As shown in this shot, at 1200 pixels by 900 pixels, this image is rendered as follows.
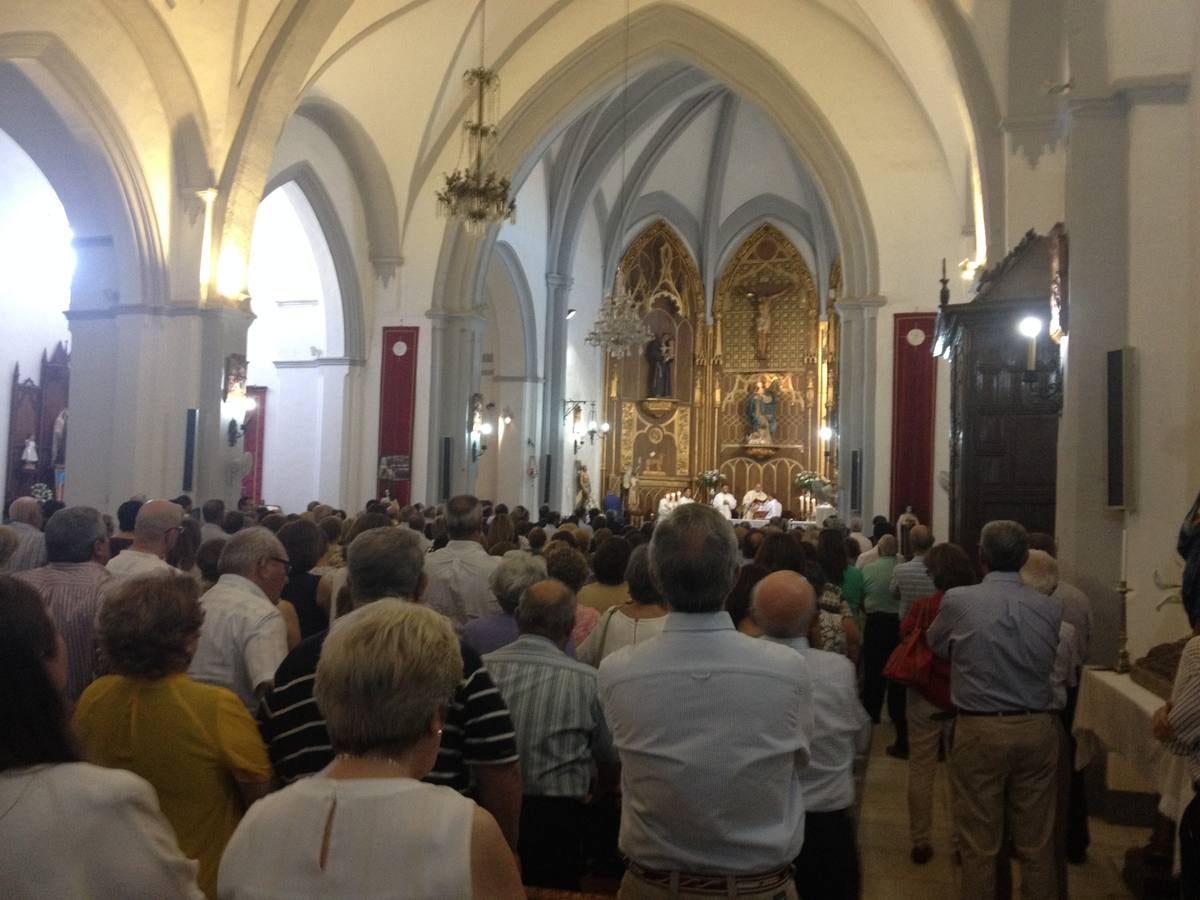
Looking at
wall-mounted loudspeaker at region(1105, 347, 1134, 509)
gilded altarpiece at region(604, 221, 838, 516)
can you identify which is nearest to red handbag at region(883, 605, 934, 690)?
wall-mounted loudspeaker at region(1105, 347, 1134, 509)

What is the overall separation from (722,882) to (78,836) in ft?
4.35

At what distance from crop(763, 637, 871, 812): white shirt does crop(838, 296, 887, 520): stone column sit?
13.3 m

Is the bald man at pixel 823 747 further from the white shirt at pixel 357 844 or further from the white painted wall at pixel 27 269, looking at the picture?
the white painted wall at pixel 27 269

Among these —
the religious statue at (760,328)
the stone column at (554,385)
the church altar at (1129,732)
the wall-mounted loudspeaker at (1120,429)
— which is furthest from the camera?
the religious statue at (760,328)

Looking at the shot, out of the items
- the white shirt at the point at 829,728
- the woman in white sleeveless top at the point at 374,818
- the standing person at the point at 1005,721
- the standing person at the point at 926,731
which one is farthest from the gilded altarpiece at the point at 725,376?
the woman in white sleeveless top at the point at 374,818

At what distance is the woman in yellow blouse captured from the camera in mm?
2564

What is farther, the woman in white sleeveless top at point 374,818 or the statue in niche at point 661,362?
the statue in niche at point 661,362

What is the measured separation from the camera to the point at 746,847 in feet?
8.01

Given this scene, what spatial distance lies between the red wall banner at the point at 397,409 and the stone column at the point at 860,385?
264 inches

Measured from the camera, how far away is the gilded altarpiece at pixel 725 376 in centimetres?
2761

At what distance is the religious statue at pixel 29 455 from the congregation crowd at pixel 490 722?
13835mm

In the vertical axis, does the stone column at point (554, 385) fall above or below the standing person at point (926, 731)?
above

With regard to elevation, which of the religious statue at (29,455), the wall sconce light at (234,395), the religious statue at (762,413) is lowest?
the religious statue at (29,455)

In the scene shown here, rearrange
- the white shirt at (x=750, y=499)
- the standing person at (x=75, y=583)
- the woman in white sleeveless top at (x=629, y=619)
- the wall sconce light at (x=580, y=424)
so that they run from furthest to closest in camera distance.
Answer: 1. the white shirt at (x=750, y=499)
2. the wall sconce light at (x=580, y=424)
3. the woman in white sleeveless top at (x=629, y=619)
4. the standing person at (x=75, y=583)
